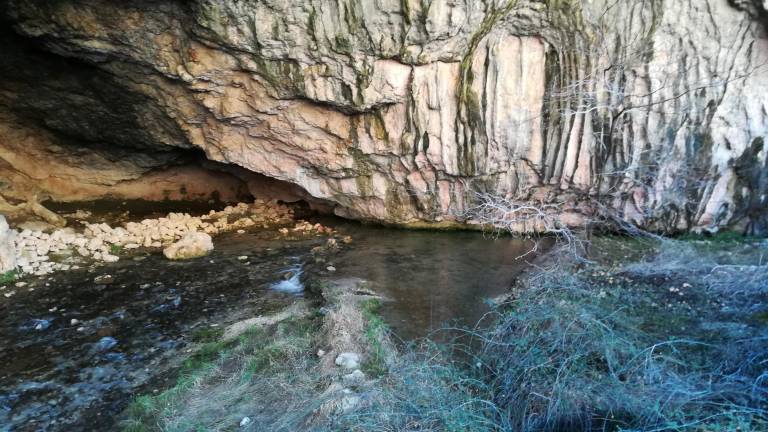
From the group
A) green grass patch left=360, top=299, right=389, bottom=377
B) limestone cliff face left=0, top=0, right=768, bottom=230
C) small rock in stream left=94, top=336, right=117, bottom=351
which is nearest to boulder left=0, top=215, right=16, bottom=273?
limestone cliff face left=0, top=0, right=768, bottom=230

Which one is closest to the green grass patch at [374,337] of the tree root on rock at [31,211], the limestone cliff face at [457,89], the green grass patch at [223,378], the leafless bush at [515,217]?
the green grass patch at [223,378]

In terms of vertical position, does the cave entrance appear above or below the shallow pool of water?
above

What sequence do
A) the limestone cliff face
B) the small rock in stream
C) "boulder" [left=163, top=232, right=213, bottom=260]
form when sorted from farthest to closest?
"boulder" [left=163, top=232, right=213, bottom=260] < the limestone cliff face < the small rock in stream

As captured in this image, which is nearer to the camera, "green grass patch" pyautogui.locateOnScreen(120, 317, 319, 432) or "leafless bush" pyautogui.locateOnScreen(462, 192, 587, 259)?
"green grass patch" pyautogui.locateOnScreen(120, 317, 319, 432)

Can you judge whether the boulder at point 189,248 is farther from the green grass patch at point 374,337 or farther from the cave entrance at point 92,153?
the green grass patch at point 374,337

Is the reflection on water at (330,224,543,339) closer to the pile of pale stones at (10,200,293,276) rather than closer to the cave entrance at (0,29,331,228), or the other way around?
the pile of pale stones at (10,200,293,276)

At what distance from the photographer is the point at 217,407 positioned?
361cm

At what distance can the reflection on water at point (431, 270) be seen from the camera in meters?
5.25

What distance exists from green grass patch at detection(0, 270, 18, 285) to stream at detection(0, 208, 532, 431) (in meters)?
0.29

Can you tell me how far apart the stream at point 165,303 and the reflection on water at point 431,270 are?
2cm

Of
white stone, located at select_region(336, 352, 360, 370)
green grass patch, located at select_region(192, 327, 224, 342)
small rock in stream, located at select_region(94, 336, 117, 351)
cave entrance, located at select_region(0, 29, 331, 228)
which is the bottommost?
small rock in stream, located at select_region(94, 336, 117, 351)

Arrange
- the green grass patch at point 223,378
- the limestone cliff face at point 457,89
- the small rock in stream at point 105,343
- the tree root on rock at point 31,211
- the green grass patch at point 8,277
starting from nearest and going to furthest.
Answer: the green grass patch at point 223,378
the small rock in stream at point 105,343
the green grass patch at point 8,277
the limestone cliff face at point 457,89
the tree root on rock at point 31,211

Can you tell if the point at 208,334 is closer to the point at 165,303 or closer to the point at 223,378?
the point at 223,378

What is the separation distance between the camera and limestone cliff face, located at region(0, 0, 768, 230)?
639 centimetres
